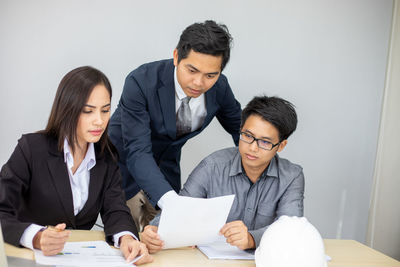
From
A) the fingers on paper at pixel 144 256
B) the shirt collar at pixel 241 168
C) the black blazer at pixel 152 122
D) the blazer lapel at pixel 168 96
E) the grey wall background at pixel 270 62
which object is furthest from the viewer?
the grey wall background at pixel 270 62

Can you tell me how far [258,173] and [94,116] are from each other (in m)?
0.79

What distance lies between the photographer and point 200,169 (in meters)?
2.05

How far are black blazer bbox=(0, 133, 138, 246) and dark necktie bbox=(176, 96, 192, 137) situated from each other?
0.56 meters

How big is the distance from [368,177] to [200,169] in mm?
1855

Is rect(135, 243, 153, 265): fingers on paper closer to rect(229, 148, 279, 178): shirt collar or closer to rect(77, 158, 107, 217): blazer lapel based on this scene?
rect(77, 158, 107, 217): blazer lapel

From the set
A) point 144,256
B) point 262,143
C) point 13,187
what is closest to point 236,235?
point 144,256

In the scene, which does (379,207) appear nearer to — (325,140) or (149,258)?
(325,140)

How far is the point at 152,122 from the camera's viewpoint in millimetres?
2182

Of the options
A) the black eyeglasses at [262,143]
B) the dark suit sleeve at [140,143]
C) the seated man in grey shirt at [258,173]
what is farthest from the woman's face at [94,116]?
the black eyeglasses at [262,143]

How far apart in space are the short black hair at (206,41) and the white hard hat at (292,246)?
764 millimetres

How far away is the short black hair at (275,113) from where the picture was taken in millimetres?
1943

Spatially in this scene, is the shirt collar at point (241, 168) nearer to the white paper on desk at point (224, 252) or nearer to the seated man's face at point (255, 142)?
the seated man's face at point (255, 142)

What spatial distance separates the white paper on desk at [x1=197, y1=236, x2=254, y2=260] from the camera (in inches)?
61.9

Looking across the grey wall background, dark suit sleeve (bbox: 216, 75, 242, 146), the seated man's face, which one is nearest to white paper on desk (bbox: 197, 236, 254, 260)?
the seated man's face
